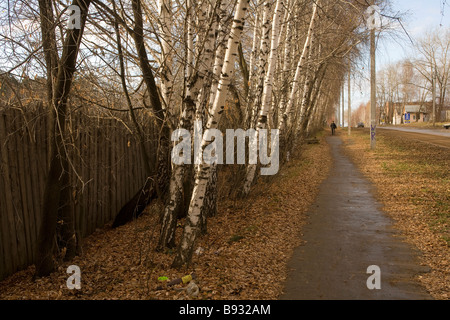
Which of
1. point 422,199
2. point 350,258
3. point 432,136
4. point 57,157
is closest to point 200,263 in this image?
point 350,258

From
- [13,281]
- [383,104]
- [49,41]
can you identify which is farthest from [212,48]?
[383,104]

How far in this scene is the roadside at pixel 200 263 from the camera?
427cm

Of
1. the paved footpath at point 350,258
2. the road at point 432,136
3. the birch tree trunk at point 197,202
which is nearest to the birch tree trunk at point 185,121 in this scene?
the birch tree trunk at point 197,202

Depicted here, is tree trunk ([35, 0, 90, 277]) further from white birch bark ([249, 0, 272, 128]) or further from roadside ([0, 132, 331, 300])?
white birch bark ([249, 0, 272, 128])

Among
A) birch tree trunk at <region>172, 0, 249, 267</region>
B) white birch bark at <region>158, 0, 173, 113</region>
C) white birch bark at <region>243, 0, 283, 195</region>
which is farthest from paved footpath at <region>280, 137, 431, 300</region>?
white birch bark at <region>158, 0, 173, 113</region>

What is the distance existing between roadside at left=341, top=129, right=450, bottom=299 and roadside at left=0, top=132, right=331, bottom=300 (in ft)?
6.23

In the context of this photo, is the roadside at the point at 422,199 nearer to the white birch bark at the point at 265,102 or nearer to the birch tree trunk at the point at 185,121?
the white birch bark at the point at 265,102

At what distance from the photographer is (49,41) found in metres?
4.34

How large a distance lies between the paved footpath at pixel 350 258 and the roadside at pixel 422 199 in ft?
0.68

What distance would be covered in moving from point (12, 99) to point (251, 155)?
5.64 meters

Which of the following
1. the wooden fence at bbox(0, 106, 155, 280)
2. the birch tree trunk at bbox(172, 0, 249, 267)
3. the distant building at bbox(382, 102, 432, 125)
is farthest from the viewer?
the distant building at bbox(382, 102, 432, 125)

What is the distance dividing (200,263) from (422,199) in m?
6.16

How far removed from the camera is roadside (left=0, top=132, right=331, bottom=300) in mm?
4270
